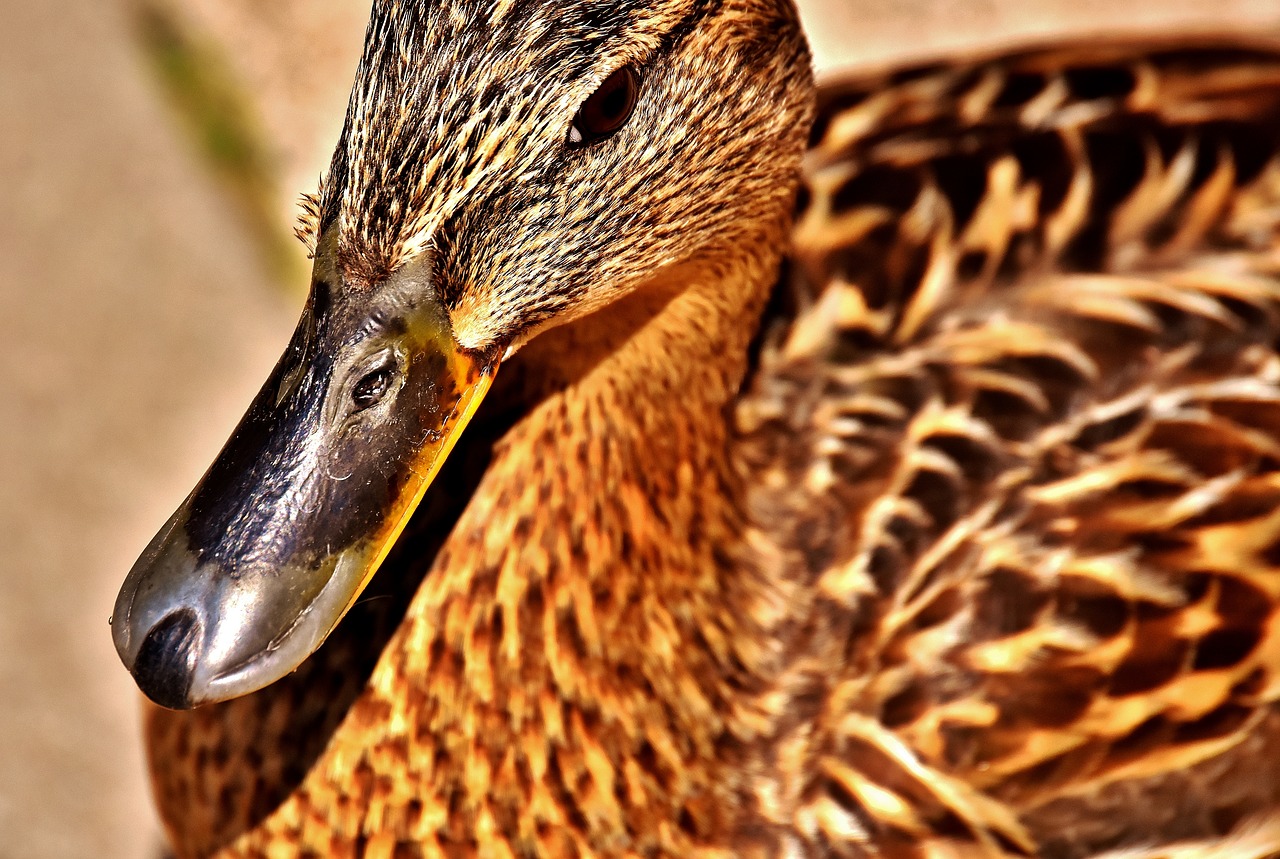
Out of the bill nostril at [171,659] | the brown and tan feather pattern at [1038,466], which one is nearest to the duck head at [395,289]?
the bill nostril at [171,659]

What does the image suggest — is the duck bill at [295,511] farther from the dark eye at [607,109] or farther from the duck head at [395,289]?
the dark eye at [607,109]

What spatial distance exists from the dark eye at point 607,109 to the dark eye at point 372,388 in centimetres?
28

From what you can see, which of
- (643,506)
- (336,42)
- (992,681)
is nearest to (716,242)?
(643,506)

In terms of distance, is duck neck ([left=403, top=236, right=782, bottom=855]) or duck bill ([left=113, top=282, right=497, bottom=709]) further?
duck neck ([left=403, top=236, right=782, bottom=855])

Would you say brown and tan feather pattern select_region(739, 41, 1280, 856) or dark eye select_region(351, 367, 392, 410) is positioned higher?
dark eye select_region(351, 367, 392, 410)

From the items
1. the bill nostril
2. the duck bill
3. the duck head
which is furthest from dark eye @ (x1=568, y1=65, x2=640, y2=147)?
the bill nostril

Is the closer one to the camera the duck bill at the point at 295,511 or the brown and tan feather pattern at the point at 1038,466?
the duck bill at the point at 295,511

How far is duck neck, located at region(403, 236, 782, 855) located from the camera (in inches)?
71.4

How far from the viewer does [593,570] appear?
1.86 meters

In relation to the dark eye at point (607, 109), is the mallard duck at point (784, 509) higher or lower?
lower

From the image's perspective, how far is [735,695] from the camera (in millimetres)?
1980

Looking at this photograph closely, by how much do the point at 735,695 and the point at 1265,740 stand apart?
24.9 inches

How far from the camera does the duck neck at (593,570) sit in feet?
5.95

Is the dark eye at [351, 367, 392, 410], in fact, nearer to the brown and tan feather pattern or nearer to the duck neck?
the duck neck
